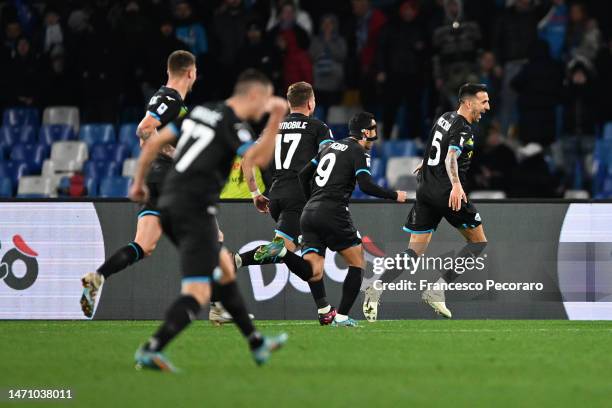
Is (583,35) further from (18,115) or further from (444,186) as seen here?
(18,115)

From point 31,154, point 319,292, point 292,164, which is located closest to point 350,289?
point 319,292

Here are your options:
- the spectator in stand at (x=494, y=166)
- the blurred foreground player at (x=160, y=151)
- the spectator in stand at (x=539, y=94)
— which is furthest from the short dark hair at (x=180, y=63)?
the spectator in stand at (x=539, y=94)

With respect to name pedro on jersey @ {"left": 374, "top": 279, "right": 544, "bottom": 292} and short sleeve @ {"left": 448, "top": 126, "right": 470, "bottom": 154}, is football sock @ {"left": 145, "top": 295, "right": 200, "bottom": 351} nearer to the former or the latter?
short sleeve @ {"left": 448, "top": 126, "right": 470, "bottom": 154}

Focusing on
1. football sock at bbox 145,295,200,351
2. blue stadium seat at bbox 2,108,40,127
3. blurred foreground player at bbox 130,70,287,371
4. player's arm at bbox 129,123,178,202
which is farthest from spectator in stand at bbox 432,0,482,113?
football sock at bbox 145,295,200,351

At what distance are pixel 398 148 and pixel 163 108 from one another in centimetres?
802

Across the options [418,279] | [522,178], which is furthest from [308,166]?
[522,178]

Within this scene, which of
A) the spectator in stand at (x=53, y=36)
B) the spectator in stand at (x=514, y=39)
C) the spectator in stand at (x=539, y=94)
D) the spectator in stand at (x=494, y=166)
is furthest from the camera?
the spectator in stand at (x=53, y=36)

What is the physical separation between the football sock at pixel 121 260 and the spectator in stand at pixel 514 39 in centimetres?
842

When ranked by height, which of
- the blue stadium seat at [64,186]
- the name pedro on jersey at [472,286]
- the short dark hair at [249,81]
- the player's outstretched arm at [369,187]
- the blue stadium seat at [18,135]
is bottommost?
the name pedro on jersey at [472,286]

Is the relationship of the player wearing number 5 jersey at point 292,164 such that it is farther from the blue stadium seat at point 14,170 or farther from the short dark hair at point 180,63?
the blue stadium seat at point 14,170

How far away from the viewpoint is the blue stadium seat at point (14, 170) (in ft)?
60.3

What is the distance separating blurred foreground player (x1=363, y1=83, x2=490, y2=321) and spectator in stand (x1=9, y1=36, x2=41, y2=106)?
8701 mm

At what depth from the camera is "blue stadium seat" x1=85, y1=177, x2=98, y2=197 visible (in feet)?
57.9

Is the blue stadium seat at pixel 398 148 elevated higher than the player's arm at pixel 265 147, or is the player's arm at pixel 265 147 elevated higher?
the player's arm at pixel 265 147
